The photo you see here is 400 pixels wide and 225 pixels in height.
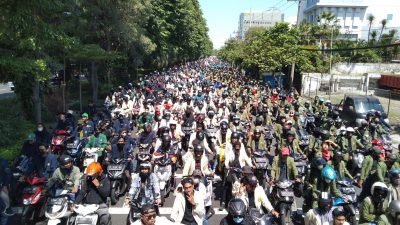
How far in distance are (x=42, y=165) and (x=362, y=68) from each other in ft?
133

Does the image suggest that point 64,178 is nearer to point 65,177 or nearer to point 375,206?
point 65,177

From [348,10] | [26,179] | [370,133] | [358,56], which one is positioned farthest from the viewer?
[348,10]

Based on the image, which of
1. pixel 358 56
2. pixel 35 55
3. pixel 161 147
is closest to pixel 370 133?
pixel 161 147

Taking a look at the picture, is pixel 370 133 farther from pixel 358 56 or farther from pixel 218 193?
pixel 358 56

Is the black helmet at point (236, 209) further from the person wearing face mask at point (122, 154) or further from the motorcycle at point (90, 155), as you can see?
the motorcycle at point (90, 155)

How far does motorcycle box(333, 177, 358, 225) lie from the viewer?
6922 mm

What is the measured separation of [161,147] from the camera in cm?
998

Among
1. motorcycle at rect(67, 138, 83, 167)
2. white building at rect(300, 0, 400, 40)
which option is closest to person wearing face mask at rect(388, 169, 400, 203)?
motorcycle at rect(67, 138, 83, 167)

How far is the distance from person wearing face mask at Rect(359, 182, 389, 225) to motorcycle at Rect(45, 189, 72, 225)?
16.1ft

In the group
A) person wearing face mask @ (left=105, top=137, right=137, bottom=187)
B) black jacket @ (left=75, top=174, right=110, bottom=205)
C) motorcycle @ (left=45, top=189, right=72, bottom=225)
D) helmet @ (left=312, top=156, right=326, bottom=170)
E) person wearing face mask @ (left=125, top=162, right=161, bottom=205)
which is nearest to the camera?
motorcycle @ (left=45, top=189, right=72, bottom=225)

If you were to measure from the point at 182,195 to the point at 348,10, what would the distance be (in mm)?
102014

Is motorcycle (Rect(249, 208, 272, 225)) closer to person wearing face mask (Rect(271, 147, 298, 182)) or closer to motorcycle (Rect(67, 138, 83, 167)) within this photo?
person wearing face mask (Rect(271, 147, 298, 182))

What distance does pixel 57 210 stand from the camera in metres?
6.71

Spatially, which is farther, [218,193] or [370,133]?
[370,133]
